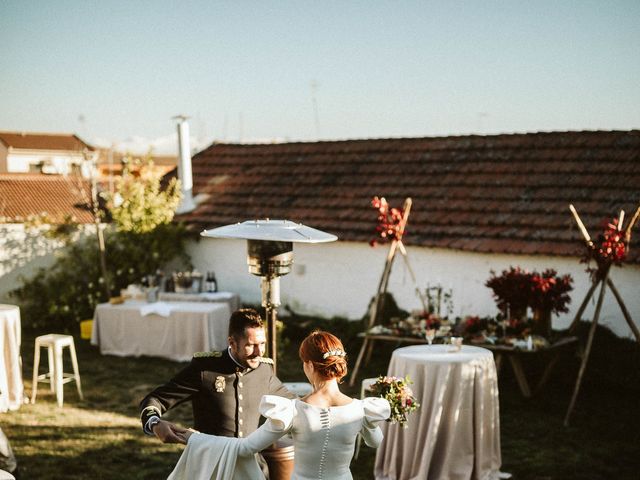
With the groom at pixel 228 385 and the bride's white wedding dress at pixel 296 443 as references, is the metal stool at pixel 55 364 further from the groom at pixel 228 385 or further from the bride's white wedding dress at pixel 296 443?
the bride's white wedding dress at pixel 296 443

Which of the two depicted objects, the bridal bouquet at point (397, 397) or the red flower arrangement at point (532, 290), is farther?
the red flower arrangement at point (532, 290)

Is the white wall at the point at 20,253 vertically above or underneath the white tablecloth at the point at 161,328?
above

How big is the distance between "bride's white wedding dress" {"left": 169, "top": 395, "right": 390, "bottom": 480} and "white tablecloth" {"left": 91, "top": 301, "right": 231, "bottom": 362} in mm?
8481

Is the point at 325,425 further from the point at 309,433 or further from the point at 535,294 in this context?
the point at 535,294

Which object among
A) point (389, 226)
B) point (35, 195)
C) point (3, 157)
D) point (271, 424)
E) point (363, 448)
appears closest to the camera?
point (271, 424)

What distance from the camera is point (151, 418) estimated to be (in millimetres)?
4445

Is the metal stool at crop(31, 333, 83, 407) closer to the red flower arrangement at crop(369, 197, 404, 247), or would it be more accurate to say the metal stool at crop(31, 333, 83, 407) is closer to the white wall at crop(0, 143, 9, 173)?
the red flower arrangement at crop(369, 197, 404, 247)

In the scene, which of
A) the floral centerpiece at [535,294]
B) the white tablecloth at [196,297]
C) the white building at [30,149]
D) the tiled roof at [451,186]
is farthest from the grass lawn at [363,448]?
the white building at [30,149]

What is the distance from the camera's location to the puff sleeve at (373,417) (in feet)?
14.3

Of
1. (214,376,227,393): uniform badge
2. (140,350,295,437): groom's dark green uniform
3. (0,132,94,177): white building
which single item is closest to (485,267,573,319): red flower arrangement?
(140,350,295,437): groom's dark green uniform

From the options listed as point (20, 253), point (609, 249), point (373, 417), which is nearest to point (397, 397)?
point (373, 417)

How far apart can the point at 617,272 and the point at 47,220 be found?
1149 cm

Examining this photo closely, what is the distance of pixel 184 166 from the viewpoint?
17328 millimetres

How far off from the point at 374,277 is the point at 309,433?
10204 millimetres
